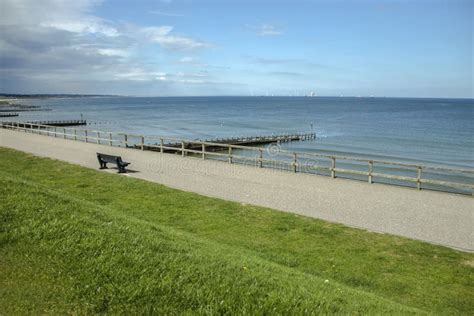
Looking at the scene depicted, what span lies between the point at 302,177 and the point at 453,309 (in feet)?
38.2

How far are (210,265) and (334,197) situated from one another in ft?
29.5

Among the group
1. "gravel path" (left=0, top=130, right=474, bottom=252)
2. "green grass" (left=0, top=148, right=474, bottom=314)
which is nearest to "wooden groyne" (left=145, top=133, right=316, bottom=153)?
"gravel path" (left=0, top=130, right=474, bottom=252)

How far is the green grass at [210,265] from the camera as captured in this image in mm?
5086

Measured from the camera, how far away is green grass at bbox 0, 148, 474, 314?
16.7ft

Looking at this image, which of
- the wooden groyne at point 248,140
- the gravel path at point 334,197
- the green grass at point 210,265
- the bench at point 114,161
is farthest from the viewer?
the wooden groyne at point 248,140

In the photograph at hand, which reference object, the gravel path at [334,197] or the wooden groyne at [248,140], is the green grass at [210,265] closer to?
the gravel path at [334,197]

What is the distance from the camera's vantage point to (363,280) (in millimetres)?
7707

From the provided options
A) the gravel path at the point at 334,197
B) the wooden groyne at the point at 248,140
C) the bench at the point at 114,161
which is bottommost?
the wooden groyne at the point at 248,140

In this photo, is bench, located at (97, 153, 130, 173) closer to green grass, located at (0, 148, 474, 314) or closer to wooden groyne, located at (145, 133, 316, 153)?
green grass, located at (0, 148, 474, 314)

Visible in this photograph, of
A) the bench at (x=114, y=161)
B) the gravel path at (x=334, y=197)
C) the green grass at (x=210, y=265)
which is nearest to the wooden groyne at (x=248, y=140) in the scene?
the gravel path at (x=334, y=197)

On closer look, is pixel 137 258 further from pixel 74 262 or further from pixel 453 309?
pixel 453 309

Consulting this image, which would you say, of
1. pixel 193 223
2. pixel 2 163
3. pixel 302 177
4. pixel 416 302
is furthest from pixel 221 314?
pixel 2 163

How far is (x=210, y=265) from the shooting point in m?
6.18

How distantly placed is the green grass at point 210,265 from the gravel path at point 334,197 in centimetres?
106
